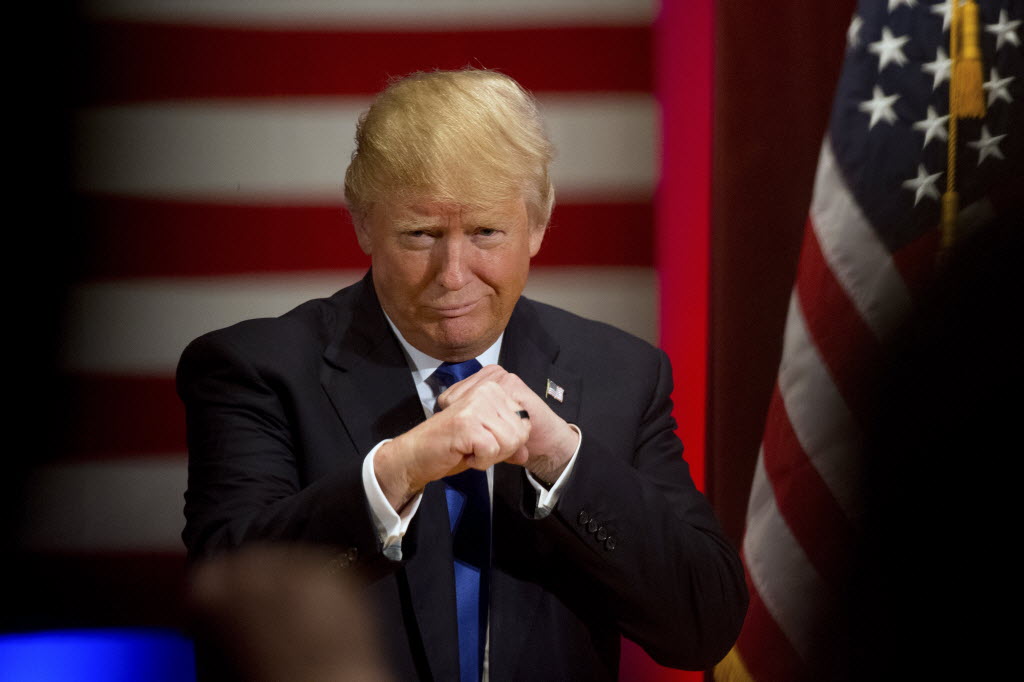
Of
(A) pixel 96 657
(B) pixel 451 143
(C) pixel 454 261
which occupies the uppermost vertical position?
(B) pixel 451 143

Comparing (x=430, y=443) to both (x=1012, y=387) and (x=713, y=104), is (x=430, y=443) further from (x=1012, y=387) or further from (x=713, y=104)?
(x=713, y=104)

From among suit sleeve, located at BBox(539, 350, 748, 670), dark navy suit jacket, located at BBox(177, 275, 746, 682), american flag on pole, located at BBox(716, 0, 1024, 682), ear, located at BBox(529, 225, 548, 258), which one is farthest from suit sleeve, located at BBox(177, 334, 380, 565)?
american flag on pole, located at BBox(716, 0, 1024, 682)

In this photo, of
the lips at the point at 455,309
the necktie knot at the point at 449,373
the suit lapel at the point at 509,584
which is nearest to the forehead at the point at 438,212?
the lips at the point at 455,309

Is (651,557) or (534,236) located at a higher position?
(534,236)

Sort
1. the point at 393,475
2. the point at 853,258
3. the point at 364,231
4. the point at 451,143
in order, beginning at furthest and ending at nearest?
1. the point at 853,258
2. the point at 364,231
3. the point at 451,143
4. the point at 393,475

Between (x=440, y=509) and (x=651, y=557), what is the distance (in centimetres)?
27

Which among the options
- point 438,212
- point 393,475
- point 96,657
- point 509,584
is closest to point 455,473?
point 393,475

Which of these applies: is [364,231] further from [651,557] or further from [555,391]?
[651,557]

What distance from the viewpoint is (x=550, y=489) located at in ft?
4.28

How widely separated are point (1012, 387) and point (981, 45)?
4.58ft

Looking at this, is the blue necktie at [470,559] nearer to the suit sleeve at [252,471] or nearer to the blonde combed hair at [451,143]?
the suit sleeve at [252,471]

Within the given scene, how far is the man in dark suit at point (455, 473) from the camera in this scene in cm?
130

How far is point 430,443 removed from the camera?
121 centimetres

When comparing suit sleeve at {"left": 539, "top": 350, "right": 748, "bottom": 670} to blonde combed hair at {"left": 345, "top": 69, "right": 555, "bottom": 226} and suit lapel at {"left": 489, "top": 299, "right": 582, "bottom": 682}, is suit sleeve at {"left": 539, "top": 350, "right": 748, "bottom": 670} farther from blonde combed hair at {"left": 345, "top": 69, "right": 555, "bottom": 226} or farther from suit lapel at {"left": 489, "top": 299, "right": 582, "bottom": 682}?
blonde combed hair at {"left": 345, "top": 69, "right": 555, "bottom": 226}
